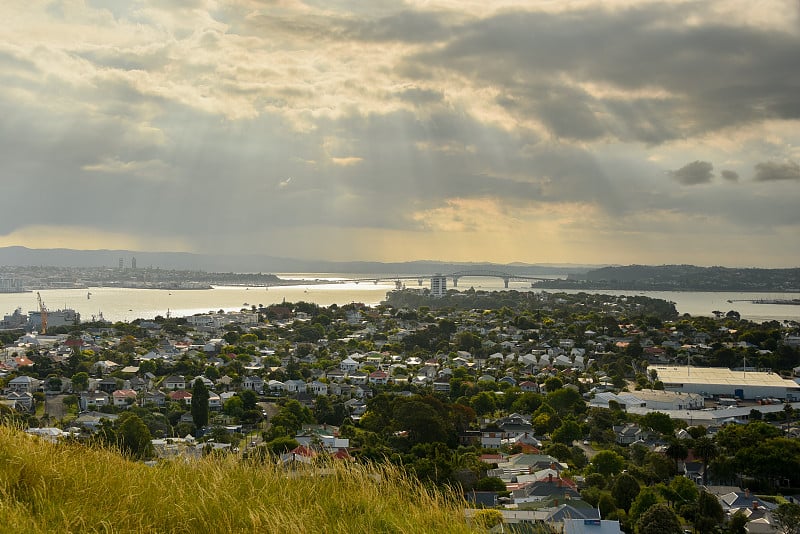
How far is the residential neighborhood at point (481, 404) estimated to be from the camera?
7594mm

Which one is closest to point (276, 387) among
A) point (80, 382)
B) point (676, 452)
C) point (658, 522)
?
Answer: point (80, 382)

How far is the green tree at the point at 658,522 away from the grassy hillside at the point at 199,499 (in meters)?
4.50

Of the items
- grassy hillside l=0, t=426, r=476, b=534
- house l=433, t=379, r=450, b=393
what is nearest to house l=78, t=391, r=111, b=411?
house l=433, t=379, r=450, b=393

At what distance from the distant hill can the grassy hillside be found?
70209 mm

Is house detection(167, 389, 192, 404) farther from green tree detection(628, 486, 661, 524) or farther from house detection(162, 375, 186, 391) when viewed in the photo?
green tree detection(628, 486, 661, 524)

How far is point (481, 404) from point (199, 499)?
11.3 meters

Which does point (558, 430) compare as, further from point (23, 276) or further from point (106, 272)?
point (106, 272)

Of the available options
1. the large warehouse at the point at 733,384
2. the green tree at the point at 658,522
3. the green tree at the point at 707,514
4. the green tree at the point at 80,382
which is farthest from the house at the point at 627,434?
the green tree at the point at 80,382

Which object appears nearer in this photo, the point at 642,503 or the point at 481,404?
the point at 642,503

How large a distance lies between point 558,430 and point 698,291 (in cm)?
7051

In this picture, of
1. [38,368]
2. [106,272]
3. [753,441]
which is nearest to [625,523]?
[753,441]

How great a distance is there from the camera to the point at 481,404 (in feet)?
43.3

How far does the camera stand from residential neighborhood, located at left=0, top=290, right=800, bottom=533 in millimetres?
7594

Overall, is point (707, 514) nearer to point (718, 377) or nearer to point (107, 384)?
point (718, 377)
